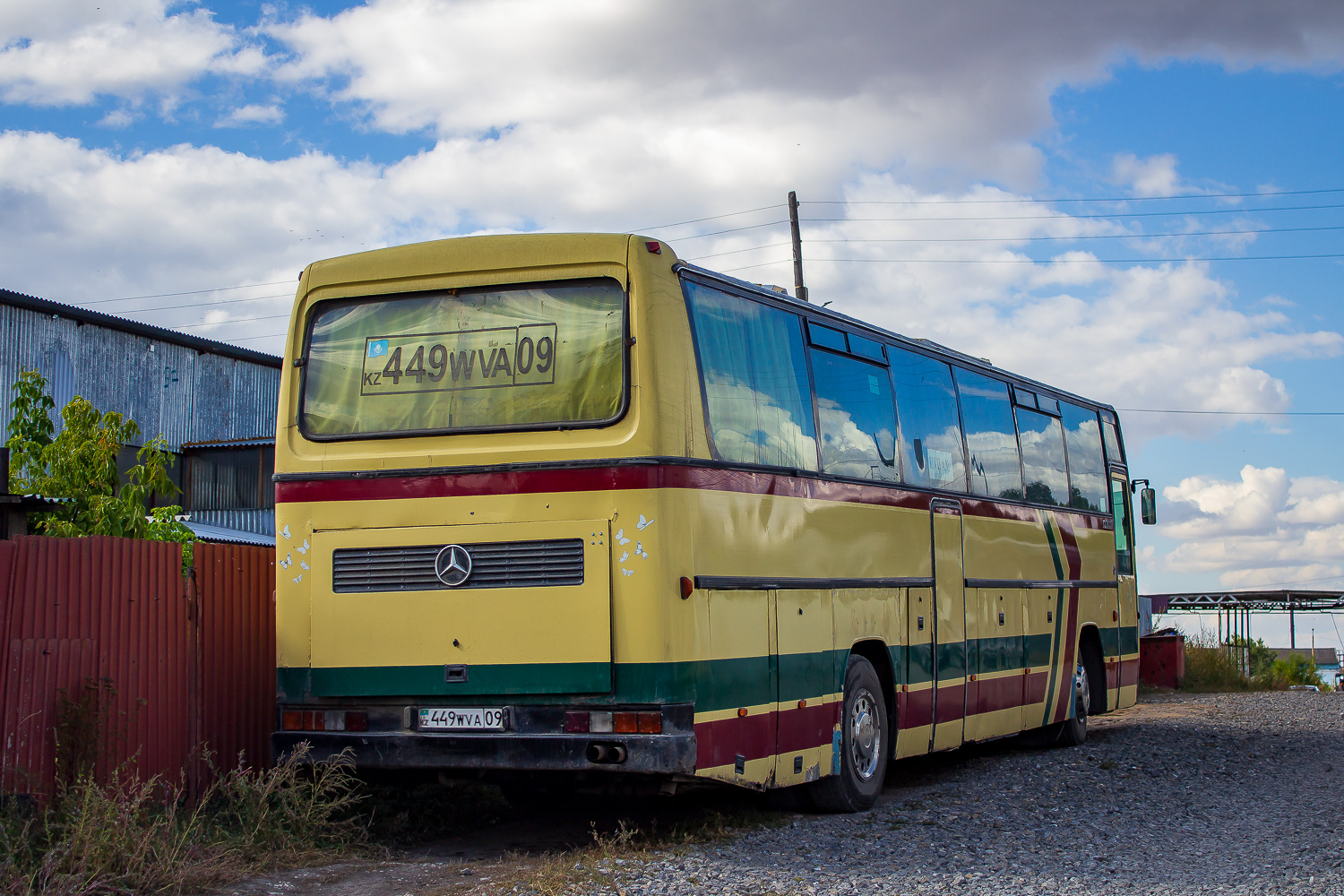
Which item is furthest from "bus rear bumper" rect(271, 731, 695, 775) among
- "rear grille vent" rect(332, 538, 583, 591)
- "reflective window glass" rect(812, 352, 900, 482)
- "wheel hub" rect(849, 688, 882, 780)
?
"reflective window glass" rect(812, 352, 900, 482)

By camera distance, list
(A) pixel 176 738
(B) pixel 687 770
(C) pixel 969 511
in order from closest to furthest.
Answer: (B) pixel 687 770 < (A) pixel 176 738 < (C) pixel 969 511

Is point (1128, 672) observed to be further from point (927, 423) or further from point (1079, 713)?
point (927, 423)

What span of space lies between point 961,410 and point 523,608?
5670 mm

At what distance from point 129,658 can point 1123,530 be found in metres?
11.8

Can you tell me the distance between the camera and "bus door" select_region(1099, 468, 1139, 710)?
50.9 ft

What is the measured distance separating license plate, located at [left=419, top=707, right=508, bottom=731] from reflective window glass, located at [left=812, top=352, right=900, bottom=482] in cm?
292

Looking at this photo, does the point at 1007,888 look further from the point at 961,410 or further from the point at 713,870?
the point at 961,410

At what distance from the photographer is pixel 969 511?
11.8 meters

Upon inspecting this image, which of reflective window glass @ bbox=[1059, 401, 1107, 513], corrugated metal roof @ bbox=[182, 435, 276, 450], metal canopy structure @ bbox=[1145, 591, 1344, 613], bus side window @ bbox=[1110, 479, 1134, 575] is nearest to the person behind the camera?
reflective window glass @ bbox=[1059, 401, 1107, 513]

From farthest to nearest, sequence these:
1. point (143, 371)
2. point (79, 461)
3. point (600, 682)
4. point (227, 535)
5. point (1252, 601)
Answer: point (1252, 601) < point (143, 371) < point (227, 535) < point (79, 461) < point (600, 682)

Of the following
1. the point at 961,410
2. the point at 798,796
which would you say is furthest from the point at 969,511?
the point at 798,796

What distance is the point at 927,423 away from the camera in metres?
11.2

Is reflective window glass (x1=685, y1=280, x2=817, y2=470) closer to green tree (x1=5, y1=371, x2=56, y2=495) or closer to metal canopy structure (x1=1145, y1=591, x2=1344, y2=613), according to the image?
green tree (x1=5, y1=371, x2=56, y2=495)

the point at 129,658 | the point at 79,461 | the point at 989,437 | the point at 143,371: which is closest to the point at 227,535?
the point at 143,371
